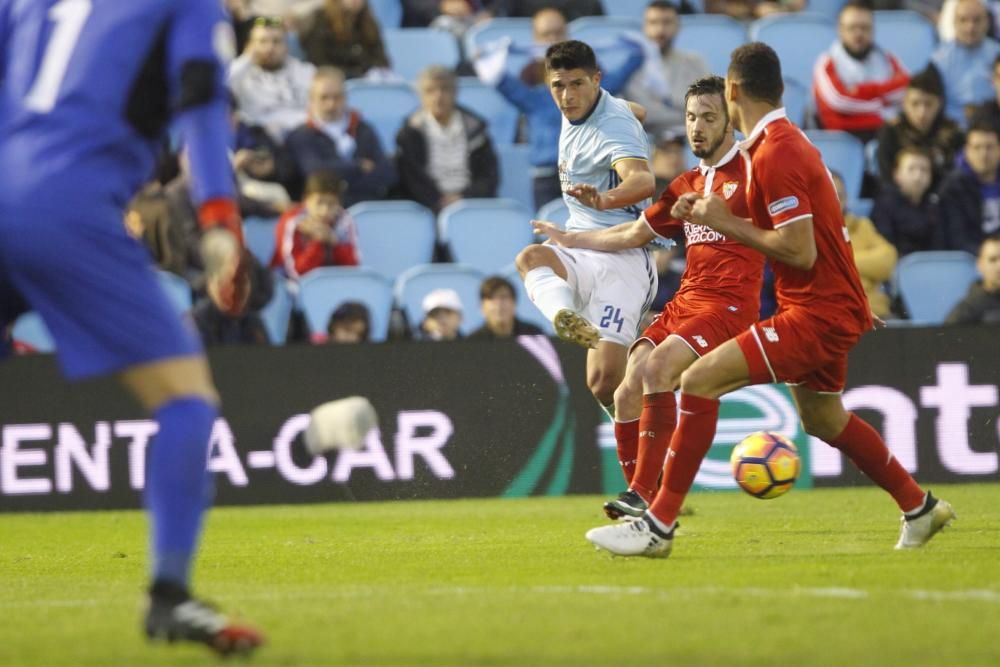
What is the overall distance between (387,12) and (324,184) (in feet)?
12.2

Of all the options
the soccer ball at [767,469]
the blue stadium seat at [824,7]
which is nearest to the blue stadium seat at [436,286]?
the soccer ball at [767,469]

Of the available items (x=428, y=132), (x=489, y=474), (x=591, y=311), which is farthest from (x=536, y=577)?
(x=428, y=132)

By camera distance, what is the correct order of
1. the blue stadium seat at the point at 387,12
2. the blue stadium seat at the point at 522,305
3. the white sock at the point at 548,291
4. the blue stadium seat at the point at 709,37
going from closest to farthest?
the white sock at the point at 548,291, the blue stadium seat at the point at 522,305, the blue stadium seat at the point at 709,37, the blue stadium seat at the point at 387,12

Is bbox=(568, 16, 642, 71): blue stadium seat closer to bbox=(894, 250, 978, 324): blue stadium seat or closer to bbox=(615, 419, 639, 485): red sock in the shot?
bbox=(894, 250, 978, 324): blue stadium seat

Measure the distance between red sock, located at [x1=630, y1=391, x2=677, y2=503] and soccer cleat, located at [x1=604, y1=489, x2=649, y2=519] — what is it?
0.15 ft

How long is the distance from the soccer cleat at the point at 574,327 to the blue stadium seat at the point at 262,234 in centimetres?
589

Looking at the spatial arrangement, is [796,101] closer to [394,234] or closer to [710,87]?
[394,234]

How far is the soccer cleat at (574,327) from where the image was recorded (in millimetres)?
8109

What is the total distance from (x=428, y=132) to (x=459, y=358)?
298cm

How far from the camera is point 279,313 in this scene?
13.3 metres

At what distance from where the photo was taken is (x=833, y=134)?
14.7 metres

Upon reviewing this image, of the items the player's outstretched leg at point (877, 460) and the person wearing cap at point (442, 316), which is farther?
the person wearing cap at point (442, 316)

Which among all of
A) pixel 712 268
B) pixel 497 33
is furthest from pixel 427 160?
pixel 712 268

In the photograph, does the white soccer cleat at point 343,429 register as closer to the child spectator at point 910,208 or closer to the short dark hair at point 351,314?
the short dark hair at point 351,314
